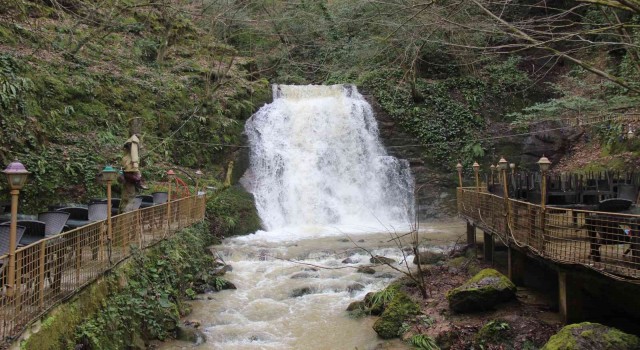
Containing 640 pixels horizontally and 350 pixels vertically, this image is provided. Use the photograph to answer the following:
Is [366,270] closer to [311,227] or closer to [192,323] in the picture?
[192,323]

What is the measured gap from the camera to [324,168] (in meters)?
19.6

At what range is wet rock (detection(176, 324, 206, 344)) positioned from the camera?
692cm

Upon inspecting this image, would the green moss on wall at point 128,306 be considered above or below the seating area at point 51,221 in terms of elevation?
below

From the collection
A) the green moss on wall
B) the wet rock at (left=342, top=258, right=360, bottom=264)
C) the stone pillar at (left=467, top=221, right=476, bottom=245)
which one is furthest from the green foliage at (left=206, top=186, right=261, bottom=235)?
the stone pillar at (left=467, top=221, right=476, bottom=245)

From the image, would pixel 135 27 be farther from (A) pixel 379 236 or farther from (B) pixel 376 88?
(A) pixel 379 236

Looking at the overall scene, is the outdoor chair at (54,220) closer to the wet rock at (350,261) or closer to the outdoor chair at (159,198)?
the outdoor chair at (159,198)

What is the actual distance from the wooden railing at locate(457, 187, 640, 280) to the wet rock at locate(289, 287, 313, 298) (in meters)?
3.98

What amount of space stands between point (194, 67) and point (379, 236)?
496 inches

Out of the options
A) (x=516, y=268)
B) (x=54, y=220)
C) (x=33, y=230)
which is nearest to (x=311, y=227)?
(x=516, y=268)

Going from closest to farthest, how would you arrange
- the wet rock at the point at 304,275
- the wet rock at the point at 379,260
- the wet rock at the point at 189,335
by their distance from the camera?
the wet rock at the point at 189,335, the wet rock at the point at 304,275, the wet rock at the point at 379,260

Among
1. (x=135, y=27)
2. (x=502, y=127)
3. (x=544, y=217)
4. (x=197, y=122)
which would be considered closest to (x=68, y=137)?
(x=197, y=122)

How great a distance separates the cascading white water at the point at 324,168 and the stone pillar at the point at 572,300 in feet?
36.0

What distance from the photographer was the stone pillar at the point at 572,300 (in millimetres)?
6219

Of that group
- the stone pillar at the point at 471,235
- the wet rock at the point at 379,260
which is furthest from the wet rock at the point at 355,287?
the stone pillar at the point at 471,235
